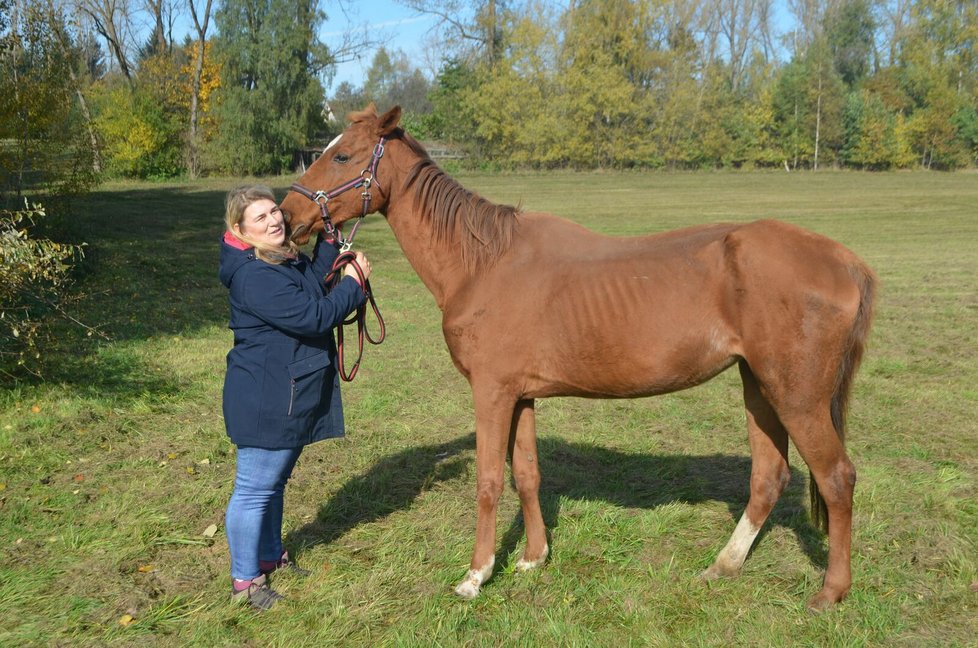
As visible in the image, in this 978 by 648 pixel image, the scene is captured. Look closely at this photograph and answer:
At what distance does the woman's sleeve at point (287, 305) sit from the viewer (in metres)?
3.55

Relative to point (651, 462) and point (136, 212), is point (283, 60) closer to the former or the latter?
point (136, 212)

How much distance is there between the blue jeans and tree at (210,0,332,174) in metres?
40.9

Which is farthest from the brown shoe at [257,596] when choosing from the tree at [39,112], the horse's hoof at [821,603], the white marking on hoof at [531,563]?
the tree at [39,112]

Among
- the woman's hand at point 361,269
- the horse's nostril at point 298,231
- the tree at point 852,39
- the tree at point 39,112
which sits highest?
the tree at point 852,39

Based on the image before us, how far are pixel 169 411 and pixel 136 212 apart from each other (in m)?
17.8

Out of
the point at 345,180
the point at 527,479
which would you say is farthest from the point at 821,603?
the point at 345,180

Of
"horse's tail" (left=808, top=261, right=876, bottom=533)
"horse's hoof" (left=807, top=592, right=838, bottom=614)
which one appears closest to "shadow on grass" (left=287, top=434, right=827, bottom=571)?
"horse's hoof" (left=807, top=592, right=838, bottom=614)

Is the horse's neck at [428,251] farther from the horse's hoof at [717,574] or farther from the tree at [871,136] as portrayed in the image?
the tree at [871,136]

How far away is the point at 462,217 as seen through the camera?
3.96 metres

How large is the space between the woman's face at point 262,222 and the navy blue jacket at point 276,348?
0.09 meters

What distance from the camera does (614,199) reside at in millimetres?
31984

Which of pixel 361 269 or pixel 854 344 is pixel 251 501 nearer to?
pixel 361 269

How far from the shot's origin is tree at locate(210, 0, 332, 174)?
41.4 m

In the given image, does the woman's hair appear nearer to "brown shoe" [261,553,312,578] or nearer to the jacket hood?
the jacket hood
